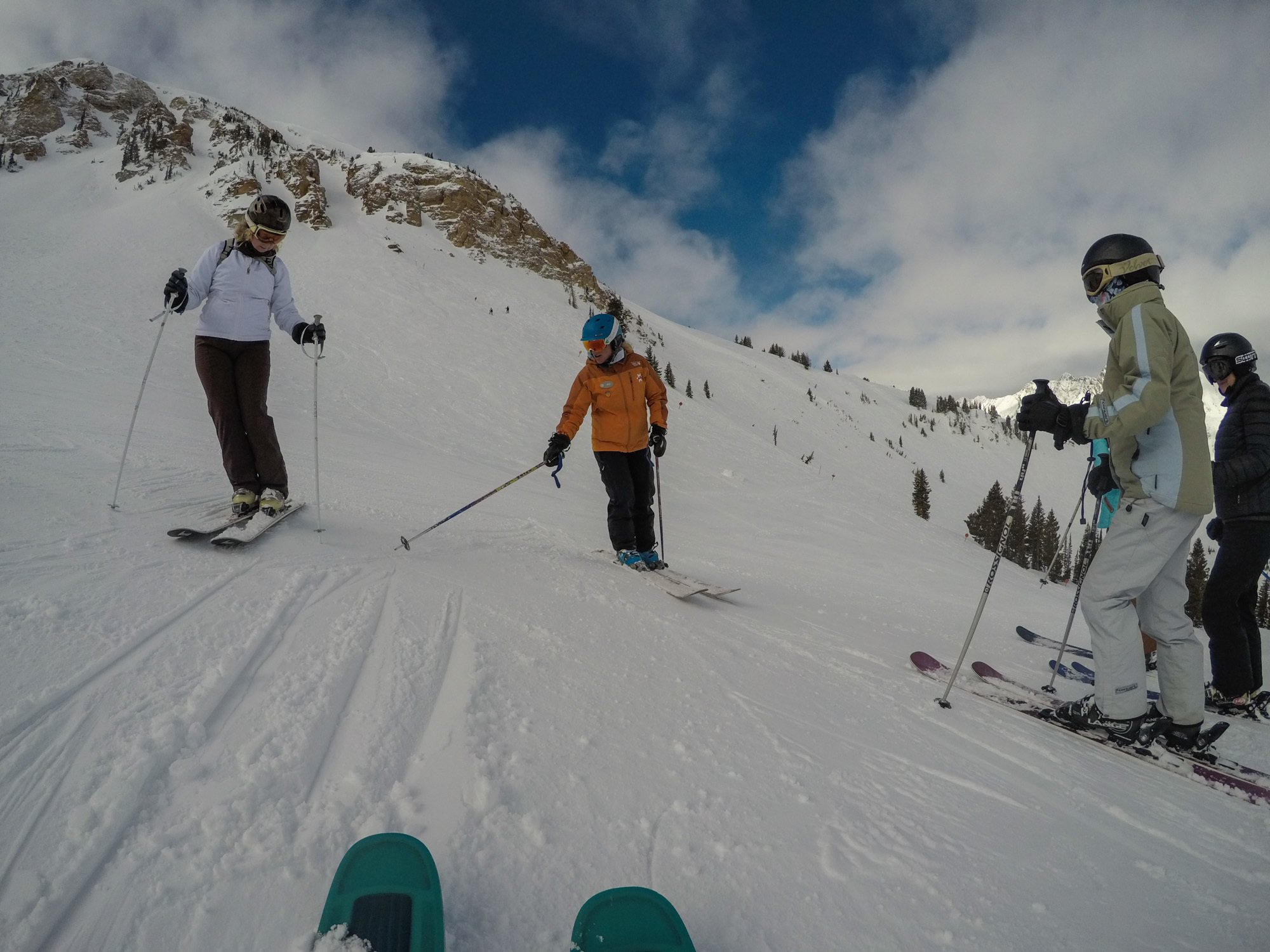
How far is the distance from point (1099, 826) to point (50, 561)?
15.2 ft

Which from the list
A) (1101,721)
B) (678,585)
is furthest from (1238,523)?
(678,585)

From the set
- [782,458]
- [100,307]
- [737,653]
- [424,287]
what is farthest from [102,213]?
[737,653]

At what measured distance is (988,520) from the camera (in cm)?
5528

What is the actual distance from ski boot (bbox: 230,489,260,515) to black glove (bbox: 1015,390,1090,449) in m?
4.81

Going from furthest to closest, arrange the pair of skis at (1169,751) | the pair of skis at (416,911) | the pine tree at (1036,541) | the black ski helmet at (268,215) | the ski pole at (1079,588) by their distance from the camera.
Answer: the pine tree at (1036,541) < the black ski helmet at (268,215) < the ski pole at (1079,588) < the pair of skis at (1169,751) < the pair of skis at (416,911)

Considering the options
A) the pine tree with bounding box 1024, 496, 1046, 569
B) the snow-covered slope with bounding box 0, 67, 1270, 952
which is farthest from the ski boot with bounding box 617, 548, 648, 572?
the pine tree with bounding box 1024, 496, 1046, 569

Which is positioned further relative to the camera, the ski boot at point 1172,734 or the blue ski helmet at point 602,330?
the blue ski helmet at point 602,330

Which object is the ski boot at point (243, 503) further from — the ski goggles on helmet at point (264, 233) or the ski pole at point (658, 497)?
the ski pole at point (658, 497)

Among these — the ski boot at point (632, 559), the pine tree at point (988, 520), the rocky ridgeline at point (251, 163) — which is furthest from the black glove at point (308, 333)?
the pine tree at point (988, 520)

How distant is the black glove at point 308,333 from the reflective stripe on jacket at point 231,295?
23 centimetres

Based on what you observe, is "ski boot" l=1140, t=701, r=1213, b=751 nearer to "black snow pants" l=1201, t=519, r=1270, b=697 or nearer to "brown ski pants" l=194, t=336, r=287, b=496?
"black snow pants" l=1201, t=519, r=1270, b=697

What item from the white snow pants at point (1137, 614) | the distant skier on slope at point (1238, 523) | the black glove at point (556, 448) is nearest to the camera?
the white snow pants at point (1137, 614)

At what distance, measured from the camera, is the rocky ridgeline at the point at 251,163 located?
40.9 m

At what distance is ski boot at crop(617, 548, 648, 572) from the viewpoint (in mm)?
4812
